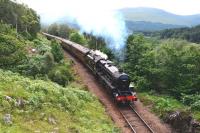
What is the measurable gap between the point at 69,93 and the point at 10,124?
946 centimetres

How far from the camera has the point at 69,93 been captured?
3105 centimetres

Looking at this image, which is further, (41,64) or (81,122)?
(41,64)

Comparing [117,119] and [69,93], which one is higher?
[69,93]

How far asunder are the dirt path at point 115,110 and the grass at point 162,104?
24.7 inches

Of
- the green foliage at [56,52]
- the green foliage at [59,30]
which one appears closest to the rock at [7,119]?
the green foliage at [56,52]

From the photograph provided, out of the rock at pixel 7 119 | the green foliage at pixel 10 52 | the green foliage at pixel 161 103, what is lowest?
the green foliage at pixel 161 103

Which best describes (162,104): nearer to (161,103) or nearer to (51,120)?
(161,103)

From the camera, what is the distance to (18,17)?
6175 centimetres

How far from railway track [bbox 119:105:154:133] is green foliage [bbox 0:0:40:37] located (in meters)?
27.7

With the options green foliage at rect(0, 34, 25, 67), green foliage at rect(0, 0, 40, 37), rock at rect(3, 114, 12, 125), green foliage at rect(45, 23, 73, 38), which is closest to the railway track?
rock at rect(3, 114, 12, 125)

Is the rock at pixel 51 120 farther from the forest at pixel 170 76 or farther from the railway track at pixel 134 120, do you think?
the forest at pixel 170 76

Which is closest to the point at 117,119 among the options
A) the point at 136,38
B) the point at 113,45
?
the point at 136,38

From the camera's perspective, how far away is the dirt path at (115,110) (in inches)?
1153

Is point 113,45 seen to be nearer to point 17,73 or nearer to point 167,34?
point 17,73
